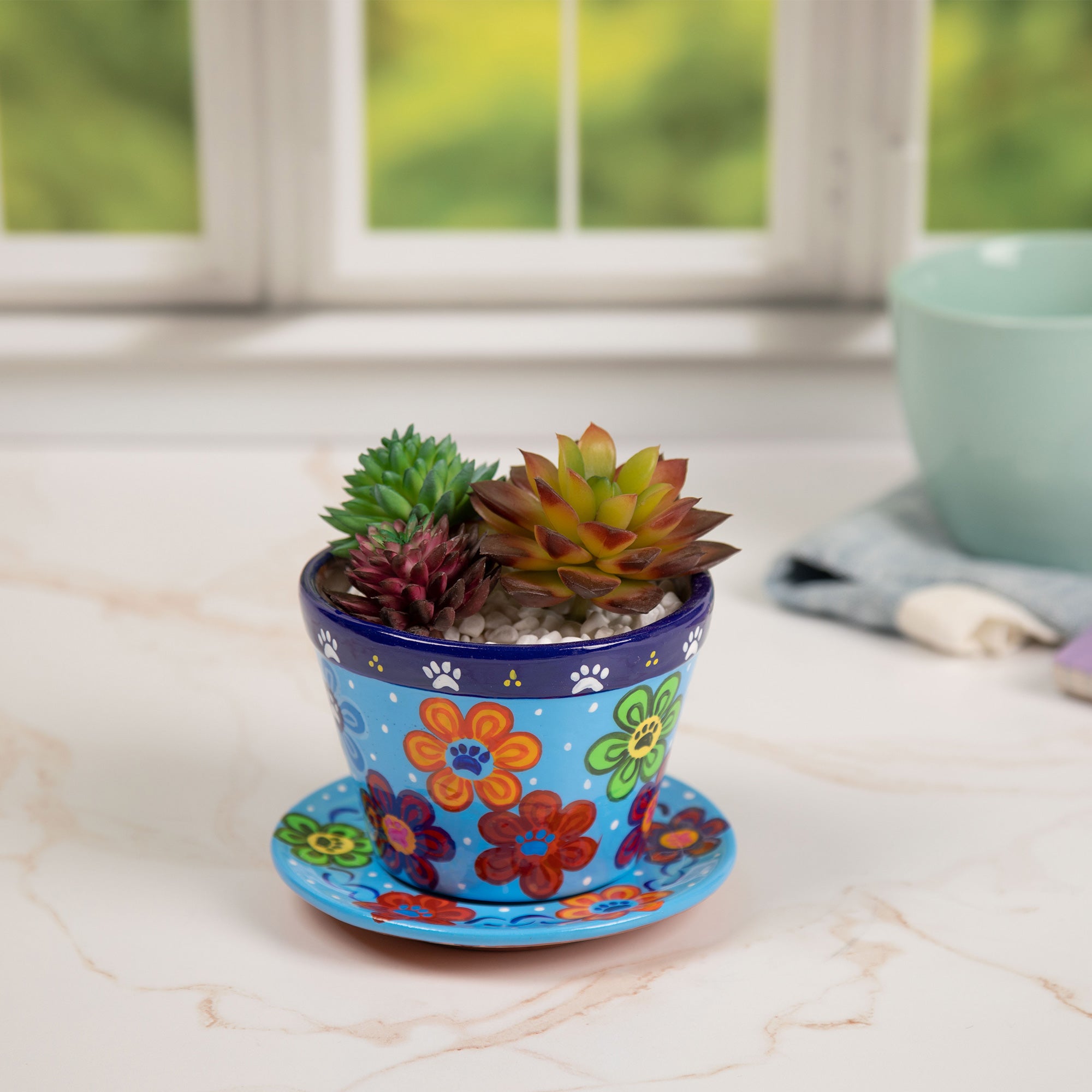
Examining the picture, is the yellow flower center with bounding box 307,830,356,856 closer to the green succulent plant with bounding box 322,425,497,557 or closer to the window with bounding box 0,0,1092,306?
the green succulent plant with bounding box 322,425,497,557

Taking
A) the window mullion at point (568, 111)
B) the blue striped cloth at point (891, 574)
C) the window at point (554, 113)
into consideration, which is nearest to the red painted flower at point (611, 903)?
the blue striped cloth at point (891, 574)

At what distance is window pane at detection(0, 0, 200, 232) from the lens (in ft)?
12.8

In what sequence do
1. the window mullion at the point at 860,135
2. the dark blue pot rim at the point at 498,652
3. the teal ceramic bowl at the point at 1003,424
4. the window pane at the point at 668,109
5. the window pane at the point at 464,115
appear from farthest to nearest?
1. the window pane at the point at 668,109
2. the window pane at the point at 464,115
3. the window mullion at the point at 860,135
4. the teal ceramic bowl at the point at 1003,424
5. the dark blue pot rim at the point at 498,652

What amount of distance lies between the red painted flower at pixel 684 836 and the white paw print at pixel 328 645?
5.5 inches

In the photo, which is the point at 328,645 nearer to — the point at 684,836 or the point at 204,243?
the point at 684,836

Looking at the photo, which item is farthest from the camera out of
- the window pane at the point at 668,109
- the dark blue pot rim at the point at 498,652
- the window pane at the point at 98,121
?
the window pane at the point at 668,109

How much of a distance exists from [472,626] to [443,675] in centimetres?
4

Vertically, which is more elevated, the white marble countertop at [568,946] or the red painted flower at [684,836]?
the red painted flower at [684,836]

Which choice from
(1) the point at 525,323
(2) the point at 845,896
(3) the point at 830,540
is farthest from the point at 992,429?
(1) the point at 525,323

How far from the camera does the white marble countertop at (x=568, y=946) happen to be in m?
0.44

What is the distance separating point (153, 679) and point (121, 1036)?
0.31 metres

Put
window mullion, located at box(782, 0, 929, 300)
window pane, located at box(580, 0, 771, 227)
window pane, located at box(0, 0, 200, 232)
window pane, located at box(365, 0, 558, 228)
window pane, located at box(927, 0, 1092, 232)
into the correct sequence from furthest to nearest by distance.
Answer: window pane, located at box(580, 0, 771, 227) < window pane, located at box(927, 0, 1092, 232) < window pane, located at box(365, 0, 558, 228) < window pane, located at box(0, 0, 200, 232) < window mullion, located at box(782, 0, 929, 300)

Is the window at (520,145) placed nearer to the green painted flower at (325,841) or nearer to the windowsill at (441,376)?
the windowsill at (441,376)

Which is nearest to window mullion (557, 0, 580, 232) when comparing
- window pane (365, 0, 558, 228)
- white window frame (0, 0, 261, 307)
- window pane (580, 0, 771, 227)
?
white window frame (0, 0, 261, 307)
